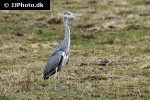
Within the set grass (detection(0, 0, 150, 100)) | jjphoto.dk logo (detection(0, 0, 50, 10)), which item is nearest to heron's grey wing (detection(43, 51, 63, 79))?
grass (detection(0, 0, 150, 100))

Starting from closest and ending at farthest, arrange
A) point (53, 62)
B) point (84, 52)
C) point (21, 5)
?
point (53, 62) < point (84, 52) < point (21, 5)

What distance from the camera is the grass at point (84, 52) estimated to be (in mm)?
11461

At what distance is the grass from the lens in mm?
11461

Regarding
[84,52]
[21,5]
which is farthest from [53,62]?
[21,5]

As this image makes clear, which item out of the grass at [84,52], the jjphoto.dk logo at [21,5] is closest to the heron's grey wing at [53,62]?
the grass at [84,52]

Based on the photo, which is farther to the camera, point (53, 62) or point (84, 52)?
point (84, 52)

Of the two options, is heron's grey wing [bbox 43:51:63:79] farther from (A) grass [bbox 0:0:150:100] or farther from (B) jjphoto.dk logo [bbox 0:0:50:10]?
(B) jjphoto.dk logo [bbox 0:0:50:10]

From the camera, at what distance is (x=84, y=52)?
1678cm

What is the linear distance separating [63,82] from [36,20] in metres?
11.8

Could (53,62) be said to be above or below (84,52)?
above

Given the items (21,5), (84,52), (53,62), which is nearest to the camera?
(53,62)

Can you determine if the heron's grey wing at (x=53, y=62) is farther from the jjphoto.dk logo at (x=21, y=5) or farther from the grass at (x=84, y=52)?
the jjphoto.dk logo at (x=21, y=5)

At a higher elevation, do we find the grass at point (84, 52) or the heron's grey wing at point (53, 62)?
the heron's grey wing at point (53, 62)

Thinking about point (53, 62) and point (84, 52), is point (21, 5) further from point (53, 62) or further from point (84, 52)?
point (53, 62)
